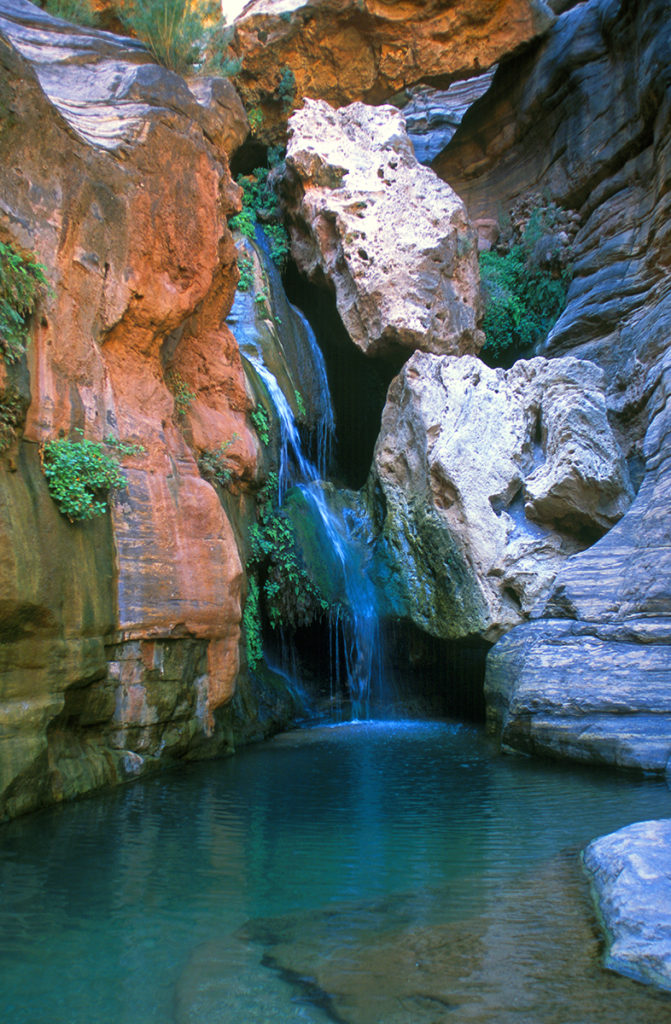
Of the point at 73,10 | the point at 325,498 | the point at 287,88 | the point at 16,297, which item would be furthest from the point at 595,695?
the point at 287,88

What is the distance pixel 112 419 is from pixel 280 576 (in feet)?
12.6

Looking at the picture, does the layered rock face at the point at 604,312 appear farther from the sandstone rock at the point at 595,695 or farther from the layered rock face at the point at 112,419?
the layered rock face at the point at 112,419

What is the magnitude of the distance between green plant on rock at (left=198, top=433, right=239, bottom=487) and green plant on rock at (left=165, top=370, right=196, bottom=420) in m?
0.57

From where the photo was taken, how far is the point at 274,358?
1205 centimetres

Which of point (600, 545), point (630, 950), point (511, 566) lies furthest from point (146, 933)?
point (511, 566)

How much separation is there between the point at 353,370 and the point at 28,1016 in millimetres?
12803

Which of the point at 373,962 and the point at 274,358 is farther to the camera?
the point at 274,358

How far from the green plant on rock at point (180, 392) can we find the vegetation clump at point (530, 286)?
8488 millimetres

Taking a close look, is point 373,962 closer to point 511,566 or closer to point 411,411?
point 511,566

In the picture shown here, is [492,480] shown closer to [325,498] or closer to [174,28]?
[325,498]

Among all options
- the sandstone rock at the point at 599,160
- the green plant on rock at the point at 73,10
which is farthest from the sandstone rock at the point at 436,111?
the green plant on rock at the point at 73,10

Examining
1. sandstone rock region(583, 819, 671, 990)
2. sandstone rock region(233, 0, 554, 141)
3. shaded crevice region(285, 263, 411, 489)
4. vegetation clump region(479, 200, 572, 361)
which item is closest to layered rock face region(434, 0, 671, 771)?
vegetation clump region(479, 200, 572, 361)

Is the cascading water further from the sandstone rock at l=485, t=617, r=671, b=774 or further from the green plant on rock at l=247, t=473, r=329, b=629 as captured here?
the sandstone rock at l=485, t=617, r=671, b=774

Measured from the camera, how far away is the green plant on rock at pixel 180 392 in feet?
26.7
